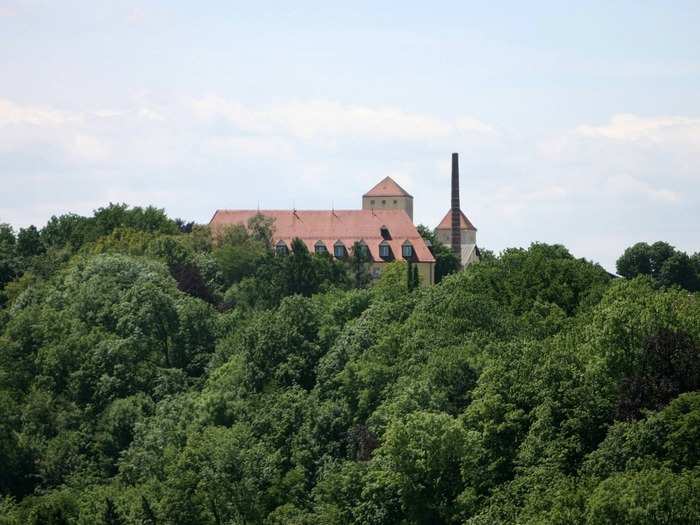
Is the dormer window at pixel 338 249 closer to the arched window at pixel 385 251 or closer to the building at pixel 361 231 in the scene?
the building at pixel 361 231

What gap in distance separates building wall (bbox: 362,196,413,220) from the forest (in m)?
51.7

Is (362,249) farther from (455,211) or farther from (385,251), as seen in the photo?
(455,211)

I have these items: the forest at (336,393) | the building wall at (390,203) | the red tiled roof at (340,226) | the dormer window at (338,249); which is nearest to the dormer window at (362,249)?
the red tiled roof at (340,226)

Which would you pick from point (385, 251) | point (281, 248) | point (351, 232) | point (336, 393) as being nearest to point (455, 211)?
point (385, 251)

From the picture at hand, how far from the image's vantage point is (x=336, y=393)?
310 feet

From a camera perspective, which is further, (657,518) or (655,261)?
(655,261)

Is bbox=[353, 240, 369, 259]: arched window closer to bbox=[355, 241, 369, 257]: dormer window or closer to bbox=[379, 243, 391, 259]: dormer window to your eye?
bbox=[355, 241, 369, 257]: dormer window

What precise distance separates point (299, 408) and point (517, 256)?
15709 mm

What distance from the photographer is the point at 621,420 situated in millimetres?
72312

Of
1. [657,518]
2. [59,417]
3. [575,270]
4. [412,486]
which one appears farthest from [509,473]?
[59,417]

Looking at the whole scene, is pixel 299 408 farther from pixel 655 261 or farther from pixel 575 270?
pixel 655 261

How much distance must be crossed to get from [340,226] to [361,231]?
2384mm

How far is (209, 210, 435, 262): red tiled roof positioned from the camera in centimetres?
16788

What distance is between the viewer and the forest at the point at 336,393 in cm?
7225
